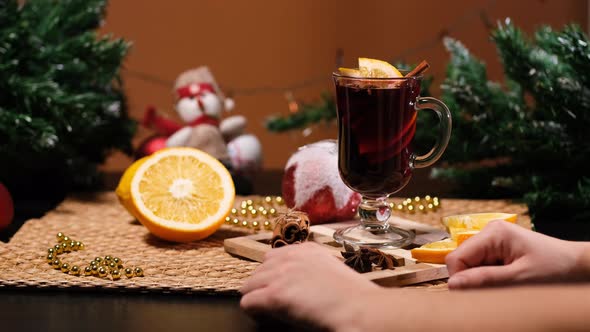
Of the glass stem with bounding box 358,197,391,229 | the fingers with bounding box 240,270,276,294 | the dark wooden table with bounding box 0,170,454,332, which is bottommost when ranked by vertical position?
the dark wooden table with bounding box 0,170,454,332

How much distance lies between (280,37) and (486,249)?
7.81 ft

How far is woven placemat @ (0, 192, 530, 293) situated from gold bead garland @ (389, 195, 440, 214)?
0.06 feet

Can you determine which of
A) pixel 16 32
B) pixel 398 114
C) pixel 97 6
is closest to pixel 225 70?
pixel 97 6

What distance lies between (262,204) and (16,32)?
24.6 inches

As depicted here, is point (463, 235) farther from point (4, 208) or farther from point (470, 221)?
point (4, 208)

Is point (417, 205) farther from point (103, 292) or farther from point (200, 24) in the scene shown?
point (200, 24)

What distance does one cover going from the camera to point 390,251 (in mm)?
1476

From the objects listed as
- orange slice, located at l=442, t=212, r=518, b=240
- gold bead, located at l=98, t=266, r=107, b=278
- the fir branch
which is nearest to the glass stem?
orange slice, located at l=442, t=212, r=518, b=240

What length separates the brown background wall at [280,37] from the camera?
327 cm

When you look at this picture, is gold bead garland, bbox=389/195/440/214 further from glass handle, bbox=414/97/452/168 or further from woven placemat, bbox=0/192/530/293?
glass handle, bbox=414/97/452/168

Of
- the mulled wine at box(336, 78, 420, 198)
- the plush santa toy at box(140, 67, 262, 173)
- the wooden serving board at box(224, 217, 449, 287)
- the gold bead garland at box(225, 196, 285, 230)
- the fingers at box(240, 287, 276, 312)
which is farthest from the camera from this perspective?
the plush santa toy at box(140, 67, 262, 173)

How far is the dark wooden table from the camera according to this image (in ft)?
3.91

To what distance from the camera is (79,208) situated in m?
1.96

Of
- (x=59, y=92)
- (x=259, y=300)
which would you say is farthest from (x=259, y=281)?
(x=59, y=92)
